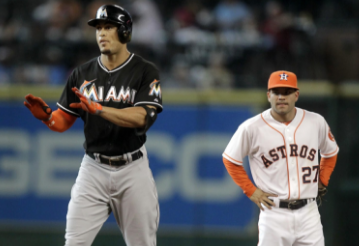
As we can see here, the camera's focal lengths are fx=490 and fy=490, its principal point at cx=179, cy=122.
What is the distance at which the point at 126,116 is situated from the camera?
9.77 feet

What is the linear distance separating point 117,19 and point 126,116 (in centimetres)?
68

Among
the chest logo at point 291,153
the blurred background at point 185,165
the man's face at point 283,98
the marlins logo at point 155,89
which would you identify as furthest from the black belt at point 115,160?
the blurred background at point 185,165

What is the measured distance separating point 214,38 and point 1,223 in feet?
12.3

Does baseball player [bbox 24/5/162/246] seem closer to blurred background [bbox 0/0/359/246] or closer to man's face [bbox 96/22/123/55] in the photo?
man's face [bbox 96/22/123/55]

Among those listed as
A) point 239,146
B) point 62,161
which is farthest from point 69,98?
point 62,161

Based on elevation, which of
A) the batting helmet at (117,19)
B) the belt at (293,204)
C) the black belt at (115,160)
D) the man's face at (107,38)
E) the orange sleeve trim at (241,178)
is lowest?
the belt at (293,204)

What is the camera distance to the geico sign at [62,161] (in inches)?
224

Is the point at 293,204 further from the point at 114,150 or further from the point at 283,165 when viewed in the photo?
the point at 114,150

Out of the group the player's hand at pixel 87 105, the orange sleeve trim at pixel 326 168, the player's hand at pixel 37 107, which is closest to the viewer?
the player's hand at pixel 87 105

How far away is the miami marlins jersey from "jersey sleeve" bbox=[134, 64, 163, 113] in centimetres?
60

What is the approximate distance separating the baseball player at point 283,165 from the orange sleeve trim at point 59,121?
1133mm

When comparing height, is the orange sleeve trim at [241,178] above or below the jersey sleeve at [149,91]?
below

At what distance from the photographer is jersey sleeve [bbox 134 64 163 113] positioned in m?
3.18

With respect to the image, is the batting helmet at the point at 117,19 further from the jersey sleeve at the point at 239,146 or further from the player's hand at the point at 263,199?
the player's hand at the point at 263,199
